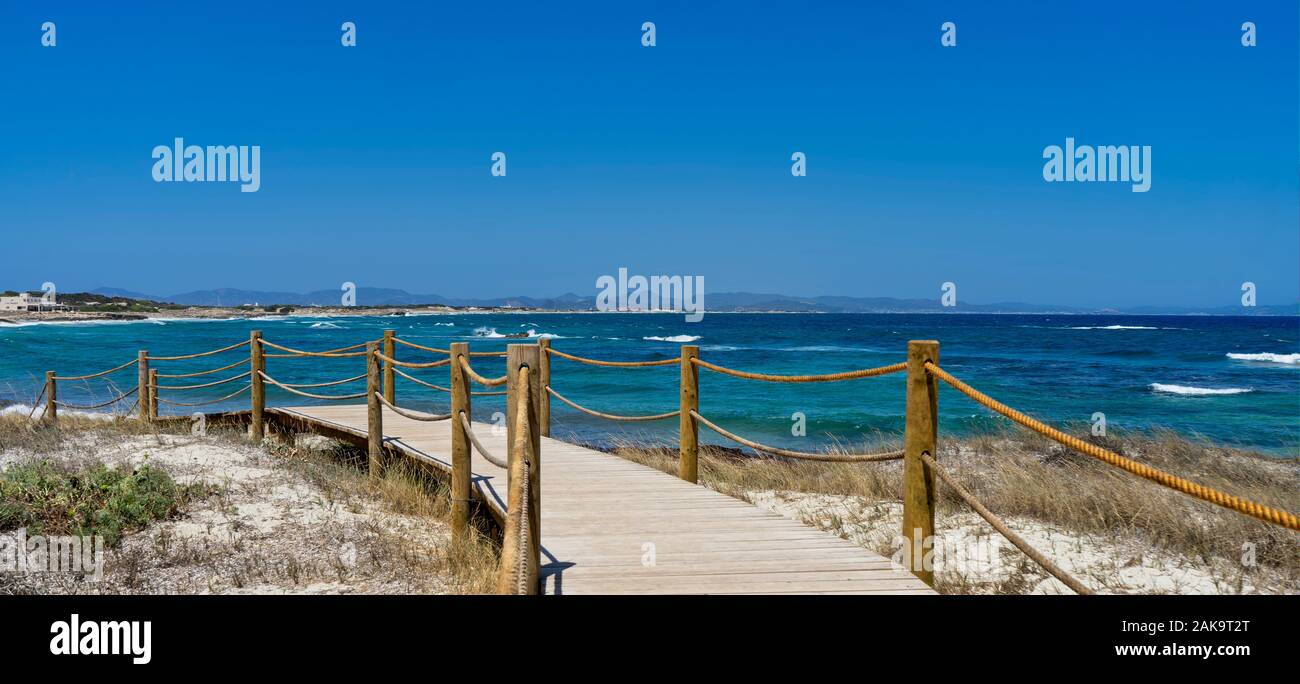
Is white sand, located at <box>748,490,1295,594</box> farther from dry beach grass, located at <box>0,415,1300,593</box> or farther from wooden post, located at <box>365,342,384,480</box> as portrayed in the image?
wooden post, located at <box>365,342,384,480</box>

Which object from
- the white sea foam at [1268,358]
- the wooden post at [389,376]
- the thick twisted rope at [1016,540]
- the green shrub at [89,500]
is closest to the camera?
the thick twisted rope at [1016,540]

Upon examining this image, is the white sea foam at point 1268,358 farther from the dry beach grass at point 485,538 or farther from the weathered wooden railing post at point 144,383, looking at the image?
the weathered wooden railing post at point 144,383

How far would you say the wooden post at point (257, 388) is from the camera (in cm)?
1105

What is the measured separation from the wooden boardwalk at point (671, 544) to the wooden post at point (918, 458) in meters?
0.16

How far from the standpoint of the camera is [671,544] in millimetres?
4965

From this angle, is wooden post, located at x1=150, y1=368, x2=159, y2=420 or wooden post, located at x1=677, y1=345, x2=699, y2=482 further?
wooden post, located at x1=150, y1=368, x2=159, y2=420

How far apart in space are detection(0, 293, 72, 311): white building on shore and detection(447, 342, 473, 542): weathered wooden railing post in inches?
4641

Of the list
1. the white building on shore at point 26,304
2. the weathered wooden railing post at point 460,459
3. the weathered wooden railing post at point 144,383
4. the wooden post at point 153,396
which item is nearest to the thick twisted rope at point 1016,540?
the weathered wooden railing post at point 460,459

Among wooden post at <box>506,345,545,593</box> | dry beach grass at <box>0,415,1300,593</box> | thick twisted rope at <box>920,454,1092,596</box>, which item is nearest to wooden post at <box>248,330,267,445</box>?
dry beach grass at <box>0,415,1300,593</box>

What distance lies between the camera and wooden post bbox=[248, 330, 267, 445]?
435 inches

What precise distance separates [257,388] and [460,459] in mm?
6677

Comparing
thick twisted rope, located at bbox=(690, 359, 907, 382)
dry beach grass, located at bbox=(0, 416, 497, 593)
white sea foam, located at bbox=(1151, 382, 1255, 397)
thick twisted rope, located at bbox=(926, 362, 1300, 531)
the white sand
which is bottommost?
white sea foam, located at bbox=(1151, 382, 1255, 397)
